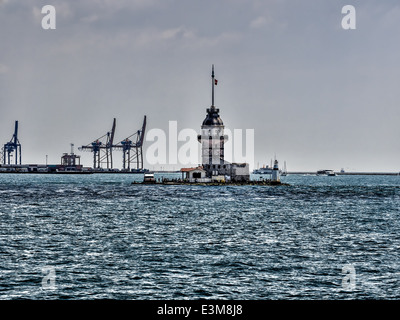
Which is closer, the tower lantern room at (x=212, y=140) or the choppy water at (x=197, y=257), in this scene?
the choppy water at (x=197, y=257)

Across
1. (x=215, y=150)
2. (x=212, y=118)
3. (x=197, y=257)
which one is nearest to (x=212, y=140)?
(x=215, y=150)

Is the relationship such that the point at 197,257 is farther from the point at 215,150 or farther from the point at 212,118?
the point at 212,118

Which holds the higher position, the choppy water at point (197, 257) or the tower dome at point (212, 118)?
the tower dome at point (212, 118)

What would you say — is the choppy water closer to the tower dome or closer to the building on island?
the building on island

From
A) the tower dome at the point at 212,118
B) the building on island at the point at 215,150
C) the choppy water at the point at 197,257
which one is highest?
the tower dome at the point at 212,118

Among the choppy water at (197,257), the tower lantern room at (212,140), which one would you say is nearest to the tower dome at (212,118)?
the tower lantern room at (212,140)

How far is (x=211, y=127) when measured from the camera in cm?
15762

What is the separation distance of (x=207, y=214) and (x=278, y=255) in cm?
3084

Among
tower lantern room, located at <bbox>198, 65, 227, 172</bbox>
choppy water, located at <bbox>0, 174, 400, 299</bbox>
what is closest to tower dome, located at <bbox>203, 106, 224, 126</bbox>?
tower lantern room, located at <bbox>198, 65, 227, 172</bbox>

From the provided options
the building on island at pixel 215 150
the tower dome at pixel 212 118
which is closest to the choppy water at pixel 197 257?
the building on island at pixel 215 150

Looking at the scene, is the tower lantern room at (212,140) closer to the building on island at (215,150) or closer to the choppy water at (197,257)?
the building on island at (215,150)

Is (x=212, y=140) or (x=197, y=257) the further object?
(x=212, y=140)
